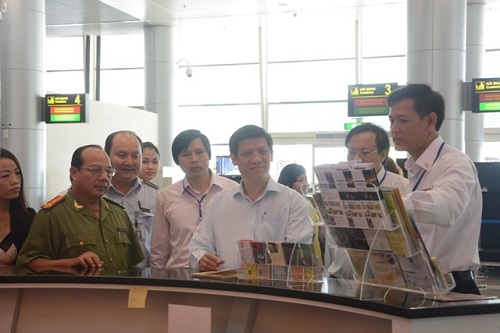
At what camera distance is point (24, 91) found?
10695mm

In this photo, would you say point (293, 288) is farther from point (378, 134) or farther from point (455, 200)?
point (378, 134)

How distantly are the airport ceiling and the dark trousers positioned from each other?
11.4 meters

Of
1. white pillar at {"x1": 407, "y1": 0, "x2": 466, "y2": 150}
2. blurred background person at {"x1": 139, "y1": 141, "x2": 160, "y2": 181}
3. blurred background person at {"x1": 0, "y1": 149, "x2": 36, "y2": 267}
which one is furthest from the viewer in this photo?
white pillar at {"x1": 407, "y1": 0, "x2": 466, "y2": 150}

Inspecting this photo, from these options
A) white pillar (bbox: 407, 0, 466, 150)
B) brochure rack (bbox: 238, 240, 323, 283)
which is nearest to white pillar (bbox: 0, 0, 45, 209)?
white pillar (bbox: 407, 0, 466, 150)

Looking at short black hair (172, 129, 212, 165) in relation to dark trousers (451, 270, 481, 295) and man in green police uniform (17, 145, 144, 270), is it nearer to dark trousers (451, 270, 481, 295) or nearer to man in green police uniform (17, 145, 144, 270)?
man in green police uniform (17, 145, 144, 270)

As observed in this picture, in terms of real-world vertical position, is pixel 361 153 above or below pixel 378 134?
below

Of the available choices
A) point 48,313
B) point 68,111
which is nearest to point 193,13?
point 68,111

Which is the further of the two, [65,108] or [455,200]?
[65,108]

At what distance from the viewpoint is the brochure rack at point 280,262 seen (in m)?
2.96

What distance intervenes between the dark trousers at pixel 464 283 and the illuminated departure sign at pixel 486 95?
779 centimetres

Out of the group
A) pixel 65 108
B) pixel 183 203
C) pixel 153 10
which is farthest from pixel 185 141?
pixel 153 10

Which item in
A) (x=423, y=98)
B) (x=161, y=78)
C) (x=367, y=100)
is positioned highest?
(x=161, y=78)

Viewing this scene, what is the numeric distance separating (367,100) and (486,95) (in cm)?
296

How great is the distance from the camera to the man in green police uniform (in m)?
3.67
